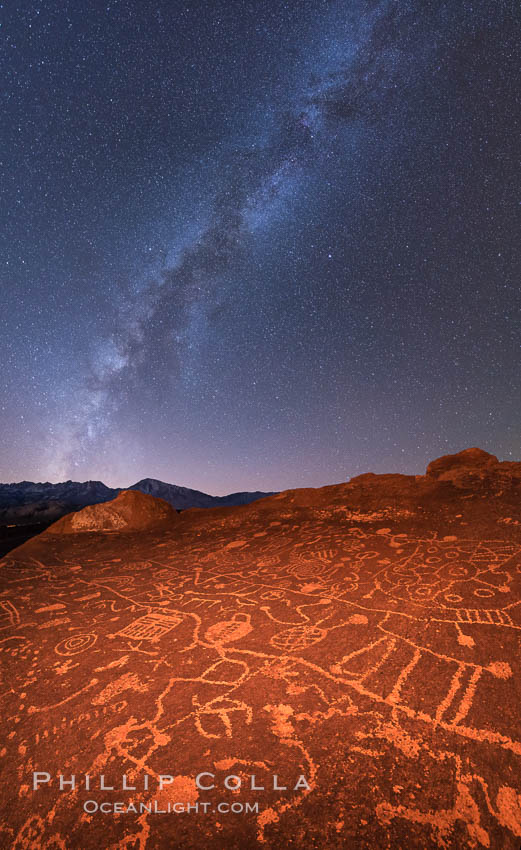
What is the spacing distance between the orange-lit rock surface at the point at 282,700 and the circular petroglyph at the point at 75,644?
18mm

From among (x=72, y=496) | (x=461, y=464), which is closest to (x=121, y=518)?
(x=461, y=464)

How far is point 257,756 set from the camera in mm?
1498

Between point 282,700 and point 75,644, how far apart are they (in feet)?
5.53

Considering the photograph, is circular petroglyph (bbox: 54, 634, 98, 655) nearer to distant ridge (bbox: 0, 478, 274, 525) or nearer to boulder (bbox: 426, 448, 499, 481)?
boulder (bbox: 426, 448, 499, 481)

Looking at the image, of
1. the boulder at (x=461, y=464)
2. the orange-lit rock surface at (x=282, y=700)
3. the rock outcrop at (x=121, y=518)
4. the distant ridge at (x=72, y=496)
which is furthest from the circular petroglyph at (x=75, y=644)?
the distant ridge at (x=72, y=496)

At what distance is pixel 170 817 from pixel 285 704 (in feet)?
2.17

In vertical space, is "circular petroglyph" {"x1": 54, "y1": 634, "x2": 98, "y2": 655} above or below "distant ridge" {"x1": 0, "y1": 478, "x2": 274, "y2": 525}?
below

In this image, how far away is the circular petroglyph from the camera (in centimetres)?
252

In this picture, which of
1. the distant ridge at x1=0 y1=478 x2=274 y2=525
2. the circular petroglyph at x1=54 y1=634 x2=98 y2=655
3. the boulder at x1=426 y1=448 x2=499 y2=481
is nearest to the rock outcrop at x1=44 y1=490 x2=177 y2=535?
the circular petroglyph at x1=54 y1=634 x2=98 y2=655

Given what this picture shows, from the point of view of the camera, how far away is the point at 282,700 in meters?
1.81

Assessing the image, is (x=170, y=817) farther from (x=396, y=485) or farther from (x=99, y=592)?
(x=396, y=485)

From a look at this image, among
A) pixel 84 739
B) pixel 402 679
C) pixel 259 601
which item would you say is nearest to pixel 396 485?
pixel 259 601

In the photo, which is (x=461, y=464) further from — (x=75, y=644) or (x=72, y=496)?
(x=72, y=496)

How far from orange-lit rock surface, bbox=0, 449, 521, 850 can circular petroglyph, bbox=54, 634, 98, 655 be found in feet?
0.06
